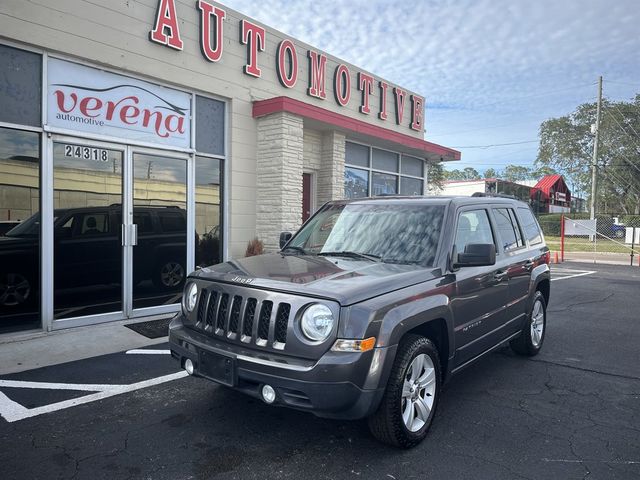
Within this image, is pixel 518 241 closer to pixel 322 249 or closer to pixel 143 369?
pixel 322 249

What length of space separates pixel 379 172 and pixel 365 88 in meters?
2.09

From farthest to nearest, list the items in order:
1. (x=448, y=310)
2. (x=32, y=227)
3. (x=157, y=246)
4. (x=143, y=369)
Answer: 1. (x=157, y=246)
2. (x=32, y=227)
3. (x=143, y=369)
4. (x=448, y=310)

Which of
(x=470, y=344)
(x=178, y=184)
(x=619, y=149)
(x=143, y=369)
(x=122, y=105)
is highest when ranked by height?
(x=619, y=149)

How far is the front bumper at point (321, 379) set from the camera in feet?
9.23

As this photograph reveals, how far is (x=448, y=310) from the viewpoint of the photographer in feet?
11.8

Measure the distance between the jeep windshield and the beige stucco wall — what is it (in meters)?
4.38

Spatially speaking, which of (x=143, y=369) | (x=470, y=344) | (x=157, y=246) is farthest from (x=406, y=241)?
(x=157, y=246)

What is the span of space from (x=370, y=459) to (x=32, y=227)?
5401 mm

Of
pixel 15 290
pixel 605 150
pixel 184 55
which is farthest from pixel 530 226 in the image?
pixel 605 150

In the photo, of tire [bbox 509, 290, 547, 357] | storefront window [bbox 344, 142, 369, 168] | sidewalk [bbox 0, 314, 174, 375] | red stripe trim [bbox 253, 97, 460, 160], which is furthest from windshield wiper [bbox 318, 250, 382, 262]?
storefront window [bbox 344, 142, 369, 168]

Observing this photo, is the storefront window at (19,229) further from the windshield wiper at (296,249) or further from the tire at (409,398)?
the tire at (409,398)

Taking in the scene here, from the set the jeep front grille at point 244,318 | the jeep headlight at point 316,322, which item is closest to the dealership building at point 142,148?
the jeep front grille at point 244,318

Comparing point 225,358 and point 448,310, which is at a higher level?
point 448,310

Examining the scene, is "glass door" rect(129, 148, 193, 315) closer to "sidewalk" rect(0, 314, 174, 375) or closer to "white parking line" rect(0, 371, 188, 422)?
"sidewalk" rect(0, 314, 174, 375)
